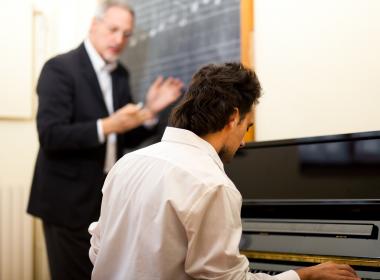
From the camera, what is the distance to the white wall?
2449mm

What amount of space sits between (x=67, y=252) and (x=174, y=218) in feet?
5.83

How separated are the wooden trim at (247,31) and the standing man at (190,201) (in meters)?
1.20

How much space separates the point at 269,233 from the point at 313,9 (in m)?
1.18

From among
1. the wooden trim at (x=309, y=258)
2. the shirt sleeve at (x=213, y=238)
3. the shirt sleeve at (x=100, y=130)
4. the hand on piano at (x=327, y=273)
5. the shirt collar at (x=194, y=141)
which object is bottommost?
the wooden trim at (x=309, y=258)

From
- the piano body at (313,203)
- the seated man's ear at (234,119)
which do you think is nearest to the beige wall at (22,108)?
the piano body at (313,203)

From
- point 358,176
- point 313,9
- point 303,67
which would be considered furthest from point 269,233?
point 313,9

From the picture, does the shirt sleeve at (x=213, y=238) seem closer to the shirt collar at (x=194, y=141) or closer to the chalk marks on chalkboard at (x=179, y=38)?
the shirt collar at (x=194, y=141)

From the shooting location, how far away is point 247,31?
9.54 ft

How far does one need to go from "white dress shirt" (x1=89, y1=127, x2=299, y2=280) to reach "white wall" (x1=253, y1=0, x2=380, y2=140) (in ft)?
3.78

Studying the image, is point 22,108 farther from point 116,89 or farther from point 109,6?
point 109,6

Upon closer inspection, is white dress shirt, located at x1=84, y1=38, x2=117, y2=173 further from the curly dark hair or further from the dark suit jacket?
the curly dark hair

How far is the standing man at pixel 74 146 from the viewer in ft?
10.00

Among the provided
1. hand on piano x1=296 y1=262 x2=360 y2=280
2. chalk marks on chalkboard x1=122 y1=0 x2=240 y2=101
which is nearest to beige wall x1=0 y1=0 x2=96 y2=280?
chalk marks on chalkboard x1=122 y1=0 x2=240 y2=101

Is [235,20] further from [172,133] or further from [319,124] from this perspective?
[172,133]
